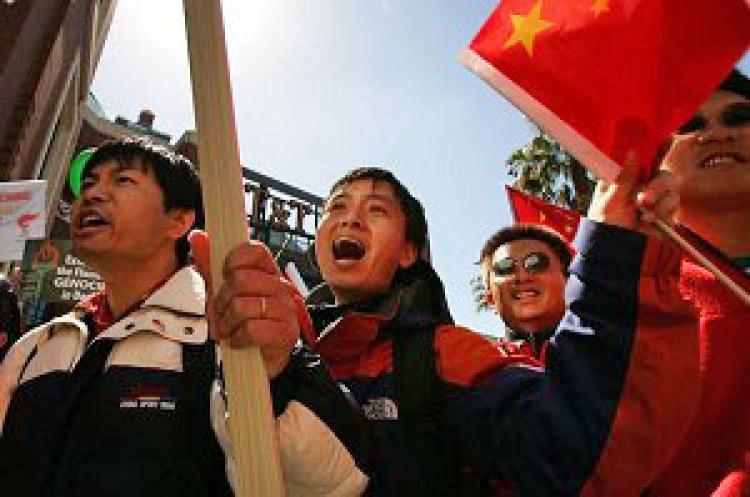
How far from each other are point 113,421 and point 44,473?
0.64ft

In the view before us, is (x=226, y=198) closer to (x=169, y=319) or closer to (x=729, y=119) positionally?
(x=169, y=319)

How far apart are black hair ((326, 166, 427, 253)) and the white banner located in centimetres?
439

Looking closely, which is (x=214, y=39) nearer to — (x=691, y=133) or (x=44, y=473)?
(x=44, y=473)

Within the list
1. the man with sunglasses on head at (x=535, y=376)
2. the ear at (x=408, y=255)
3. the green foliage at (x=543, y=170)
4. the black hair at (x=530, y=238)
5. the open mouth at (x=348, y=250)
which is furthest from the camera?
the green foliage at (x=543, y=170)

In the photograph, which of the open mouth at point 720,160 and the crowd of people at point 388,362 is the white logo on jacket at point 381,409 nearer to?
the crowd of people at point 388,362

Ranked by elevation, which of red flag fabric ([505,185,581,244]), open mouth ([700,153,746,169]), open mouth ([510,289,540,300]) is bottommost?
open mouth ([700,153,746,169])

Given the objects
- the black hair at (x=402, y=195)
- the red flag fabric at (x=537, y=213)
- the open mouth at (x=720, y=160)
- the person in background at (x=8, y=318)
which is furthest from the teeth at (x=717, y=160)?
the person in background at (x=8, y=318)

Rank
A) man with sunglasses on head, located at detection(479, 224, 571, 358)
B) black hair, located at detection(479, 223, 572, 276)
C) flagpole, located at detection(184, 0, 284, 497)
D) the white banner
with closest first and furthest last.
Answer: flagpole, located at detection(184, 0, 284, 497)
man with sunglasses on head, located at detection(479, 224, 571, 358)
black hair, located at detection(479, 223, 572, 276)
the white banner

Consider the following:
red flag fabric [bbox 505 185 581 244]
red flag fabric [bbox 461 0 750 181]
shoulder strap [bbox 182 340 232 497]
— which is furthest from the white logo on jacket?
red flag fabric [bbox 505 185 581 244]

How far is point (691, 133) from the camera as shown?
193cm

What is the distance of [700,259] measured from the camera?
1.46 m

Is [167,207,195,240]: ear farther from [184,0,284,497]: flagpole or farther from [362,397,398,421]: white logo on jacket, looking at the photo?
[184,0,284,497]: flagpole

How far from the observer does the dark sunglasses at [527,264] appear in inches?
139

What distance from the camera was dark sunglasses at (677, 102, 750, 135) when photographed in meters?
1.91
